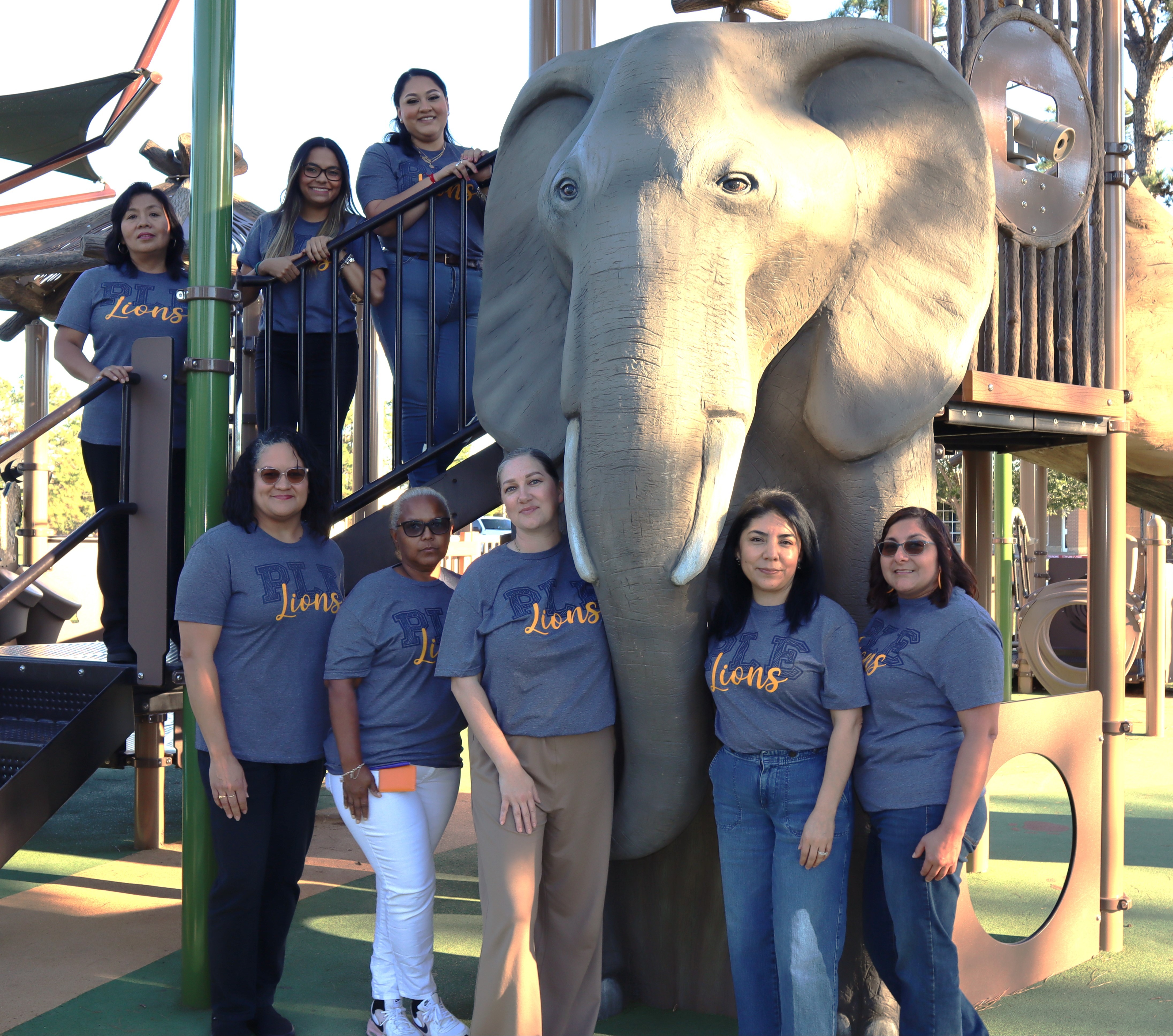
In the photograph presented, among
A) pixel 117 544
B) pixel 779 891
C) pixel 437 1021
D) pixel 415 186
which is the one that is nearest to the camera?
pixel 779 891

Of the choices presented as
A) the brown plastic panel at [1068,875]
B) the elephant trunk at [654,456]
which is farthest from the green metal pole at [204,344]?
the brown plastic panel at [1068,875]

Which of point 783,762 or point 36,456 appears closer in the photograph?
point 783,762

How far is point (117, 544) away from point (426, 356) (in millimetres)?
1241

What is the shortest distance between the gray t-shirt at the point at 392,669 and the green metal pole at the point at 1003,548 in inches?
136

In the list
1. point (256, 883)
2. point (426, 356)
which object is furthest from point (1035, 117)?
point (256, 883)

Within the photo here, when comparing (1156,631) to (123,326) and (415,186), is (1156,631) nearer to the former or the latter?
(415,186)

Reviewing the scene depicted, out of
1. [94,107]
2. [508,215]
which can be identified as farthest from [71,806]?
[508,215]

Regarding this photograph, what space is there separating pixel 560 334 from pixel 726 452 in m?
0.87

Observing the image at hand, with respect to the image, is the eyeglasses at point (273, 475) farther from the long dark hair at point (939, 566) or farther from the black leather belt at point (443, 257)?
the long dark hair at point (939, 566)

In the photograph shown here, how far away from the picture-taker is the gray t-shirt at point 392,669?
321cm

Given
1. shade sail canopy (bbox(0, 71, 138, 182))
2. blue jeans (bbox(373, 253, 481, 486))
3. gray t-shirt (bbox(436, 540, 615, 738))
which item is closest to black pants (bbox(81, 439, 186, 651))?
blue jeans (bbox(373, 253, 481, 486))

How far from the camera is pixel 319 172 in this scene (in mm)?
4441

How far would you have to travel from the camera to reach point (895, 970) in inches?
119

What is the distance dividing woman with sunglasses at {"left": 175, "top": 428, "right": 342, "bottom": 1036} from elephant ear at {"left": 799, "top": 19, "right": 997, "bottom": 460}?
4.89 feet
